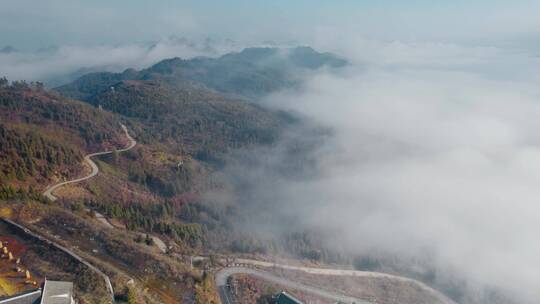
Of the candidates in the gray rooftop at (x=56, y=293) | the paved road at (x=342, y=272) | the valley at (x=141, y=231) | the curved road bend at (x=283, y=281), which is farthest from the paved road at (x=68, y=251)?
the paved road at (x=342, y=272)

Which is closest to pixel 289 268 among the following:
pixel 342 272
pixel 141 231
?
pixel 342 272

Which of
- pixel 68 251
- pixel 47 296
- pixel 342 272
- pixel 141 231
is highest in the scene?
pixel 47 296

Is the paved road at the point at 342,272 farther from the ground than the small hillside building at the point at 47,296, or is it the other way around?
the small hillside building at the point at 47,296

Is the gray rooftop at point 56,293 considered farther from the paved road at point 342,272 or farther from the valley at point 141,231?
the paved road at point 342,272

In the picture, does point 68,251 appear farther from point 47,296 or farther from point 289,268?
point 289,268

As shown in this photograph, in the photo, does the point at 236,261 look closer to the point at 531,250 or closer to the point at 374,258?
the point at 374,258

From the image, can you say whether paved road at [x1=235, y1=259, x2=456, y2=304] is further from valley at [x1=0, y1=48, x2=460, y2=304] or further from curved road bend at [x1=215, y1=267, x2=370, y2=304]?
curved road bend at [x1=215, y1=267, x2=370, y2=304]

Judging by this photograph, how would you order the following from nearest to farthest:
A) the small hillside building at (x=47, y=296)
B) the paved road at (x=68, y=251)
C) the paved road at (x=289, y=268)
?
the small hillside building at (x=47, y=296) < the paved road at (x=68, y=251) < the paved road at (x=289, y=268)

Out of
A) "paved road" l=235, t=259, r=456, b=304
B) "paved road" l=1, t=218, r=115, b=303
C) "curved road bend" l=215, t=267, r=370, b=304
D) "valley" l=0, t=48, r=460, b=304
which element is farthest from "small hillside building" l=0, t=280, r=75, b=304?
"paved road" l=235, t=259, r=456, b=304

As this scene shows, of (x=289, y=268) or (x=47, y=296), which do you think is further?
(x=289, y=268)
